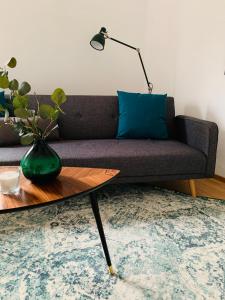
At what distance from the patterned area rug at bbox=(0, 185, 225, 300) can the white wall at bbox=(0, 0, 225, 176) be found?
3.22 feet

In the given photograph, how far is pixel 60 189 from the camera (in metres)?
1.06

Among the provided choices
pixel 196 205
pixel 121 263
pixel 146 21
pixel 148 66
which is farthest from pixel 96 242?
pixel 146 21

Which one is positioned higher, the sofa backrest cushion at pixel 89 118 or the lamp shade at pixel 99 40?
the lamp shade at pixel 99 40

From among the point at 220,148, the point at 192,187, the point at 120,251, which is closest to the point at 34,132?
the point at 120,251

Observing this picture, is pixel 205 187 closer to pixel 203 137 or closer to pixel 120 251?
pixel 203 137

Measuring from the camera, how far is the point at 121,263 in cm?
128

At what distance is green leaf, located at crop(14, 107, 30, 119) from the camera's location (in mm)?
1005

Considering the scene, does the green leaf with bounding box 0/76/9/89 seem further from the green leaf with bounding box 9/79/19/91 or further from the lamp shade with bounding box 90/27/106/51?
the lamp shade with bounding box 90/27/106/51

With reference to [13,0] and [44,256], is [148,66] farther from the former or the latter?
[44,256]

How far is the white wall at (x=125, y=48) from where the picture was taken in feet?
7.61

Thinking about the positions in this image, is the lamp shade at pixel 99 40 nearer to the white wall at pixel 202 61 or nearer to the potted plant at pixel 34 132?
the white wall at pixel 202 61

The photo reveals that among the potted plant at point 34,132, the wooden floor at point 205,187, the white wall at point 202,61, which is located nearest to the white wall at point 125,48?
the white wall at point 202,61

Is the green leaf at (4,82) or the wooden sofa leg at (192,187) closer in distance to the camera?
the green leaf at (4,82)

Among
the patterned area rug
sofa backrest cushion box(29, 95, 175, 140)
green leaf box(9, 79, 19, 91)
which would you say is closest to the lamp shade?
sofa backrest cushion box(29, 95, 175, 140)
